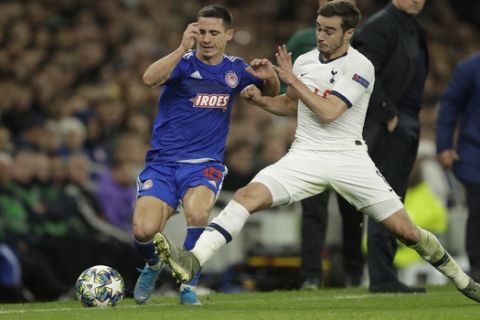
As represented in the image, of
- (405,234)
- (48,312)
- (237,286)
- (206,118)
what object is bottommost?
(237,286)

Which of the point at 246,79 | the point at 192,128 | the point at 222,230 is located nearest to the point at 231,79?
the point at 246,79

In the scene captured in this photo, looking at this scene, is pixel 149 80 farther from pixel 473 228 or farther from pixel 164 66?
pixel 473 228

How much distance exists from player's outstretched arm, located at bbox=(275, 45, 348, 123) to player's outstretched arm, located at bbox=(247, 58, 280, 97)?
0.57 m

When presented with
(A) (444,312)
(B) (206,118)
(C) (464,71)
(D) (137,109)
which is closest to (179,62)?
(B) (206,118)

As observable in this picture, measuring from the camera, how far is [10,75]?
1541 centimetres

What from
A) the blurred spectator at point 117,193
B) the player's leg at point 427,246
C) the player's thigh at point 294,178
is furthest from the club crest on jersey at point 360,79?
the blurred spectator at point 117,193

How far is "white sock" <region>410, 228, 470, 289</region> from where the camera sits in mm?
8898

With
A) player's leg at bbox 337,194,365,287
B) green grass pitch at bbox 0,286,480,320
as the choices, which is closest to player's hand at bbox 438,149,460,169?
Result: player's leg at bbox 337,194,365,287

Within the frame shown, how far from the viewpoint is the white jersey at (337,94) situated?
888cm

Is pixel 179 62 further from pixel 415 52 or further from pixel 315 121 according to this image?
pixel 415 52

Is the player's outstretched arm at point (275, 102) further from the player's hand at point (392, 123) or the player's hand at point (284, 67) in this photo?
the player's hand at point (392, 123)

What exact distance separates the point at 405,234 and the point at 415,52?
8.54ft

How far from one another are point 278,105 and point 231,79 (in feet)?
1.46

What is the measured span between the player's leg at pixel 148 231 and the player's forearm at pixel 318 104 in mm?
1390
